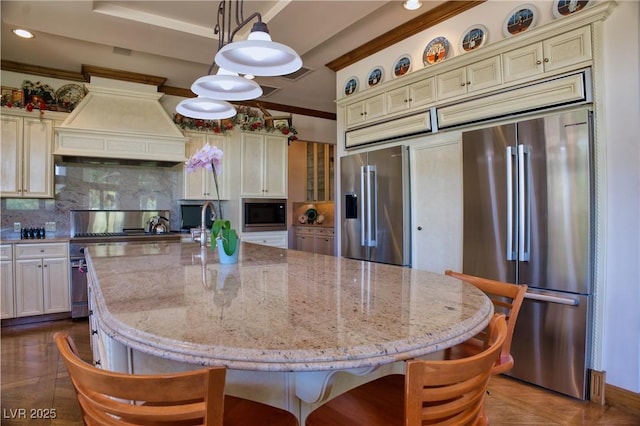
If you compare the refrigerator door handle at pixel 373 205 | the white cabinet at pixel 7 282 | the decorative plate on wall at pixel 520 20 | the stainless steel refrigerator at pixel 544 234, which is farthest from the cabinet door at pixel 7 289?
the decorative plate on wall at pixel 520 20

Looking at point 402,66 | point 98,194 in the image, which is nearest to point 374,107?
point 402,66

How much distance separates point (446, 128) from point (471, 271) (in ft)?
3.86

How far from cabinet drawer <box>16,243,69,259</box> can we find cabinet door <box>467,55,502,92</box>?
4.24 m

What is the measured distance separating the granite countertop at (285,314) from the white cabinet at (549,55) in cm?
179

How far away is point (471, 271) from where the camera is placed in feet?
9.14

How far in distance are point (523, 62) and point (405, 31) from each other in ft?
4.01

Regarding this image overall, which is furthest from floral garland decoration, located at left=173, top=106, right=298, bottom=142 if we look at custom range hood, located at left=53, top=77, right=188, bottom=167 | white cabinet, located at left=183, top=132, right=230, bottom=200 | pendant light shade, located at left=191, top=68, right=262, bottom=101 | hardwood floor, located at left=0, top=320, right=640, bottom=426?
hardwood floor, located at left=0, top=320, right=640, bottom=426

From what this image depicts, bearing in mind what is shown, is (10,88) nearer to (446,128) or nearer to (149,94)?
(149,94)

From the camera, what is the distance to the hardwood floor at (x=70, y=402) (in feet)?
6.80

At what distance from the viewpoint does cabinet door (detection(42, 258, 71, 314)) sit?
3.82 m

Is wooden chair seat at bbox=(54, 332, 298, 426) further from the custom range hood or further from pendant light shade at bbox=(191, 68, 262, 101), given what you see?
the custom range hood

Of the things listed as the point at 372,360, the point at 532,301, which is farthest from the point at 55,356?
the point at 532,301

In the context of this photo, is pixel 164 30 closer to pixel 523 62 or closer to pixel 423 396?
pixel 523 62

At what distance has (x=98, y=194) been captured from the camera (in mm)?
4535
